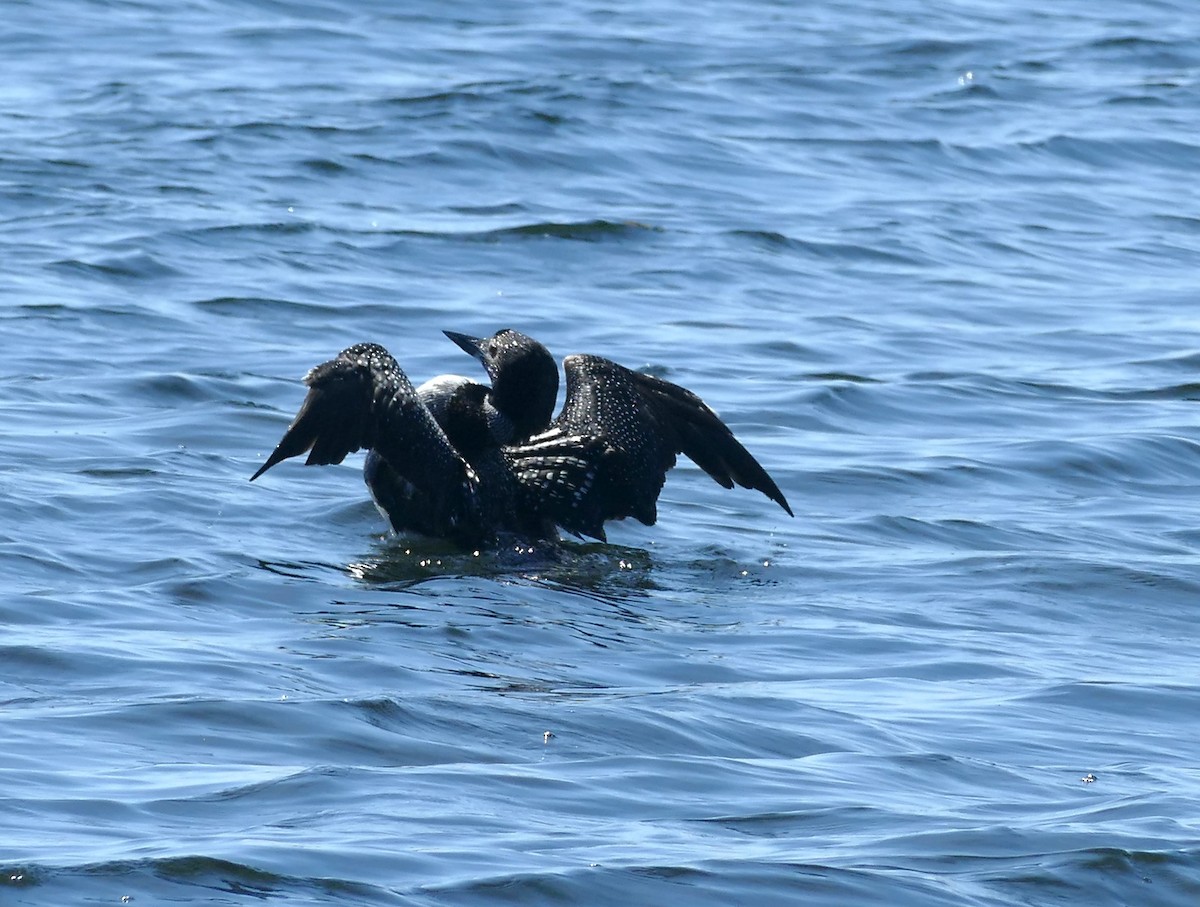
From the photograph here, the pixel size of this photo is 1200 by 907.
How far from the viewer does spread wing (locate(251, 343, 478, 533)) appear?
7230mm

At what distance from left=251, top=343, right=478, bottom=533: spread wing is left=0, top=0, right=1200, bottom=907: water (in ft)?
0.81

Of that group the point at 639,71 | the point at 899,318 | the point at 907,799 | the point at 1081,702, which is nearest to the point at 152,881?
the point at 907,799

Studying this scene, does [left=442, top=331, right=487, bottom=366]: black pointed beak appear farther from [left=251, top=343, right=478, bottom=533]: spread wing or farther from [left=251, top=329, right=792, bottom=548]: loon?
[left=251, top=343, right=478, bottom=533]: spread wing

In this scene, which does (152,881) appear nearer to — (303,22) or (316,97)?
(316,97)

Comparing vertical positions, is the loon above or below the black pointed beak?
below

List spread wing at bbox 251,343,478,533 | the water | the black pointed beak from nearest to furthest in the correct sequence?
the water
spread wing at bbox 251,343,478,533
the black pointed beak

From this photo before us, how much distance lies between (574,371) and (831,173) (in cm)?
828

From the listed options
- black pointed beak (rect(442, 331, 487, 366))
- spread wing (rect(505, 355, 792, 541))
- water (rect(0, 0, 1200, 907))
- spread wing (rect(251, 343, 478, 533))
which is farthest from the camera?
black pointed beak (rect(442, 331, 487, 366))

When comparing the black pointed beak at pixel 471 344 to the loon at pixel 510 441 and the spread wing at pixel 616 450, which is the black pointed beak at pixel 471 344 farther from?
the spread wing at pixel 616 450

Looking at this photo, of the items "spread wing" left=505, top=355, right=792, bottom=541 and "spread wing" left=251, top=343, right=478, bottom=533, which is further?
"spread wing" left=505, top=355, right=792, bottom=541

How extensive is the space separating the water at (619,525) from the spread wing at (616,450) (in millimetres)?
214

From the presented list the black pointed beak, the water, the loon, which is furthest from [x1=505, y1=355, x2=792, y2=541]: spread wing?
the black pointed beak

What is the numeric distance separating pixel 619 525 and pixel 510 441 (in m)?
0.67

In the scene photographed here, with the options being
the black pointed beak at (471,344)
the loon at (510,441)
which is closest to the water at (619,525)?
the loon at (510,441)
